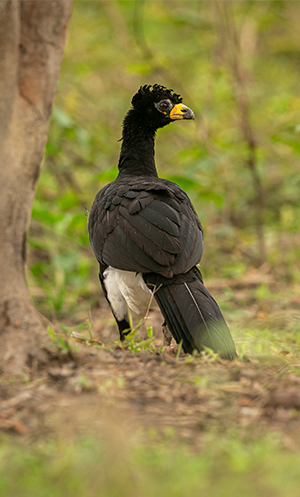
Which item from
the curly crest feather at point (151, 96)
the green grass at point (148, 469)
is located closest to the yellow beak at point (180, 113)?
the curly crest feather at point (151, 96)

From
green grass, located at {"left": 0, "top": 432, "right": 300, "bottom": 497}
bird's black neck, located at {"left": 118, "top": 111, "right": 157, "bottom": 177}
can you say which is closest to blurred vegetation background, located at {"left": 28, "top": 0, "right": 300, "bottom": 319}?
bird's black neck, located at {"left": 118, "top": 111, "right": 157, "bottom": 177}

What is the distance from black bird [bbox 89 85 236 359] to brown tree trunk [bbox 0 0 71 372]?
2.25ft

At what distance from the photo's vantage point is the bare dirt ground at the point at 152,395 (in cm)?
231

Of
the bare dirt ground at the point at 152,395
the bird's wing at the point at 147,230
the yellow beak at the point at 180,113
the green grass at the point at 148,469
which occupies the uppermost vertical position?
the yellow beak at the point at 180,113

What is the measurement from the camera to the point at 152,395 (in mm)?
2635

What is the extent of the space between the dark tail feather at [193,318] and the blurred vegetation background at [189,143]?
183 cm

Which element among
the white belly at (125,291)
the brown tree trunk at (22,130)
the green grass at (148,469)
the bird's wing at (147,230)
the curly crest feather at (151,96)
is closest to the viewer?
the green grass at (148,469)

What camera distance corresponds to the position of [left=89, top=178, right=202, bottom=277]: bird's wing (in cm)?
363

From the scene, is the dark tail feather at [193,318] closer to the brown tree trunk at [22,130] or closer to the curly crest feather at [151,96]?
the brown tree trunk at [22,130]

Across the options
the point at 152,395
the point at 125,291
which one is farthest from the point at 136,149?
the point at 152,395

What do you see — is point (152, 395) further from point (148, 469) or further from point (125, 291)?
point (125, 291)

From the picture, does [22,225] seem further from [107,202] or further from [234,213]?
[234,213]

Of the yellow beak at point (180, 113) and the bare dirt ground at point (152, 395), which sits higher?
the yellow beak at point (180, 113)

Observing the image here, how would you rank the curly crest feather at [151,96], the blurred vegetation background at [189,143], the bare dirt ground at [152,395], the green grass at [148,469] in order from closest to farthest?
the green grass at [148,469]
the bare dirt ground at [152,395]
the curly crest feather at [151,96]
the blurred vegetation background at [189,143]
